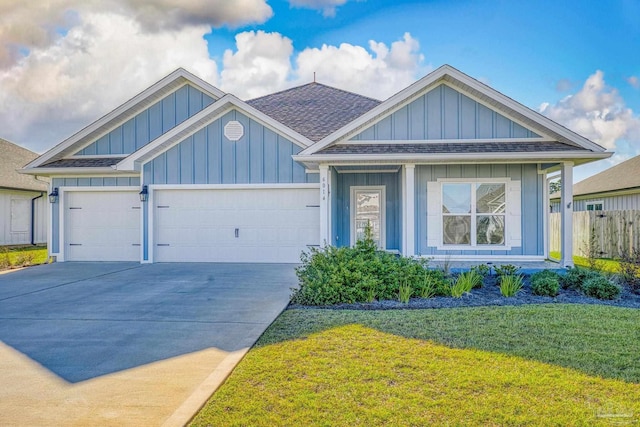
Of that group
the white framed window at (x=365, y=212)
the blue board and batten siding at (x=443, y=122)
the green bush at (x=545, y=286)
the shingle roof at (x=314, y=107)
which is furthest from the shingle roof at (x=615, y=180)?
the green bush at (x=545, y=286)

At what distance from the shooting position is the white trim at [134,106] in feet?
42.1

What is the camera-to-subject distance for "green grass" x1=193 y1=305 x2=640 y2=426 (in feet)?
10.4

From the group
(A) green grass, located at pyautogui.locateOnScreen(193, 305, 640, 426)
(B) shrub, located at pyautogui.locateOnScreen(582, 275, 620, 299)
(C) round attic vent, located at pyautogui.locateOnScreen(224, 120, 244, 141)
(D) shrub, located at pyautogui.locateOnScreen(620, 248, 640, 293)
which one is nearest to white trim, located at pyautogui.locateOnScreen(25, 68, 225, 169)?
(C) round attic vent, located at pyautogui.locateOnScreen(224, 120, 244, 141)

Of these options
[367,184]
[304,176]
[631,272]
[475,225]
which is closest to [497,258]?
[475,225]

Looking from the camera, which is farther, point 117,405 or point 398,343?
point 398,343

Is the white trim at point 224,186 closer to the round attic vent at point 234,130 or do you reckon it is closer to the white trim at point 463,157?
the round attic vent at point 234,130

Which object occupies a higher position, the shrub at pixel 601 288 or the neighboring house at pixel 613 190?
the neighboring house at pixel 613 190

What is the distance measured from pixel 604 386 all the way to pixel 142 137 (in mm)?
13165

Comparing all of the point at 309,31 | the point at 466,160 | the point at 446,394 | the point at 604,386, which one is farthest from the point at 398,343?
the point at 309,31

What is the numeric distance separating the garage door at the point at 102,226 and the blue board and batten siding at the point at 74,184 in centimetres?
25

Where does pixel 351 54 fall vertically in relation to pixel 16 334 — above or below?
above

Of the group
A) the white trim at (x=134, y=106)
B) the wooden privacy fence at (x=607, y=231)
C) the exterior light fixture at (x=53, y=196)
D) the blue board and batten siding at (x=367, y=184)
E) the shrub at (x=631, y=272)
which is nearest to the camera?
the shrub at (x=631, y=272)

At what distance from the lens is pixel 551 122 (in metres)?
9.70

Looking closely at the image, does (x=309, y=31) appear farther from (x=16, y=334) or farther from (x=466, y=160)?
(x=16, y=334)
